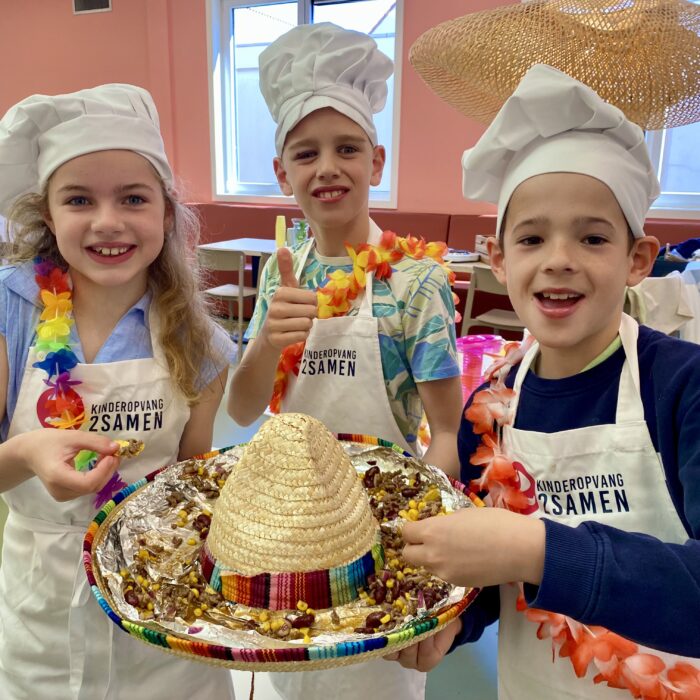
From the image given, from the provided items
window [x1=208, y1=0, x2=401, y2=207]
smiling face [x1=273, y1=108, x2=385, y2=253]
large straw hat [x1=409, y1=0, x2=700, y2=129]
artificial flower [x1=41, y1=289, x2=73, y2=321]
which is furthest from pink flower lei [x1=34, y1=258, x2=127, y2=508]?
window [x1=208, y1=0, x2=401, y2=207]

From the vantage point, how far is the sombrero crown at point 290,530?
0.76m

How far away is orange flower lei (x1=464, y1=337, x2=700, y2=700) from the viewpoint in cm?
83

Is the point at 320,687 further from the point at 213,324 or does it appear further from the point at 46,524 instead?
the point at 213,324

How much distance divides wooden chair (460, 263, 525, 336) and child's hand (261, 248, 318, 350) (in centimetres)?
276

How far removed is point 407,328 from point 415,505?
440 mm

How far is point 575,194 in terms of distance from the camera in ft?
2.83

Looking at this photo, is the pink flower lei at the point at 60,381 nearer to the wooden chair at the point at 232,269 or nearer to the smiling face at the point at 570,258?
the smiling face at the point at 570,258

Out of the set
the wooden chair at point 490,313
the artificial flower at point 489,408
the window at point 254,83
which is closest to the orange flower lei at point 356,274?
the artificial flower at point 489,408

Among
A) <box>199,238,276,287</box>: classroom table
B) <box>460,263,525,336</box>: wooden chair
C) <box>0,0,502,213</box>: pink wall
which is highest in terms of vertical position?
<box>0,0,502,213</box>: pink wall

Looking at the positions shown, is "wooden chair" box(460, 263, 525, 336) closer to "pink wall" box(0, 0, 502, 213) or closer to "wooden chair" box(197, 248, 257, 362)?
"pink wall" box(0, 0, 502, 213)

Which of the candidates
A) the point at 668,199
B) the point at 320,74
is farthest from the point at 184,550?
the point at 668,199

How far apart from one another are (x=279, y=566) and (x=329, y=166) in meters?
0.83

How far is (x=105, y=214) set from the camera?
41.9 inches

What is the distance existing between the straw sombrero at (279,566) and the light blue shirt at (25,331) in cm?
33
